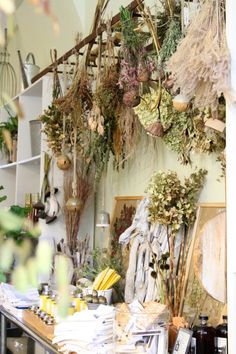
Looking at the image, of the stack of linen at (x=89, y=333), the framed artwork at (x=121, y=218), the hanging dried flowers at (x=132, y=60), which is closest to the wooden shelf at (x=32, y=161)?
the framed artwork at (x=121, y=218)

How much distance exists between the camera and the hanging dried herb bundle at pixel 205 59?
1274mm

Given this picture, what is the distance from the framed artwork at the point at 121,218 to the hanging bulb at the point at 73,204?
22cm

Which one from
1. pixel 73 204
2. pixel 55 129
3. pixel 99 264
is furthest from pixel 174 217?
pixel 55 129

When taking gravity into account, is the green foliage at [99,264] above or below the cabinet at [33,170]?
below

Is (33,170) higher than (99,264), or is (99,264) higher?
(33,170)

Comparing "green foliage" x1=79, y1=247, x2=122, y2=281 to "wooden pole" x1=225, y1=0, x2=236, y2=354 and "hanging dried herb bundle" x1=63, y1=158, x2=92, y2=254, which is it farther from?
"wooden pole" x1=225, y1=0, x2=236, y2=354

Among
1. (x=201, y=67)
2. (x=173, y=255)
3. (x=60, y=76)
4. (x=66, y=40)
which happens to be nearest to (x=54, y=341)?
(x=173, y=255)

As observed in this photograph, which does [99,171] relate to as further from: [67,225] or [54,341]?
[54,341]

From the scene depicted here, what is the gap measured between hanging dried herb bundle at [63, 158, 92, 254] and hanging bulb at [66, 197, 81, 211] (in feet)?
0.13

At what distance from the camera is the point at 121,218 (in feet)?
8.81

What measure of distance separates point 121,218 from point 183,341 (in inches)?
45.2

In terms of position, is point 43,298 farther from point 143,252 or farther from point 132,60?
point 132,60

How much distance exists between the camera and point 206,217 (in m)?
1.96

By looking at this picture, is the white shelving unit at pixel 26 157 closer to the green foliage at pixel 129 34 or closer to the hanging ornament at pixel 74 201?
the hanging ornament at pixel 74 201
